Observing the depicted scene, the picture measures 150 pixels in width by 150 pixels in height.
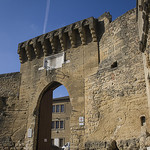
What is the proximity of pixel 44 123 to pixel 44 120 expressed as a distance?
5.7 inches

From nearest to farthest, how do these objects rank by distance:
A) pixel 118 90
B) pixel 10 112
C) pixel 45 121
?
1. pixel 118 90
2. pixel 45 121
3. pixel 10 112

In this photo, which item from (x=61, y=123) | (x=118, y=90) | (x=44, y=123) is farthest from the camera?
(x=61, y=123)

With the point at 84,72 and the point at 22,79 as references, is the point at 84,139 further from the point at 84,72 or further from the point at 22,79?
the point at 22,79

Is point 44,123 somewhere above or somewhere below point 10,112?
below

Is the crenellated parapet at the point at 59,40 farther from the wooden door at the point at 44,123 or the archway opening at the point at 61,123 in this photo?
the archway opening at the point at 61,123

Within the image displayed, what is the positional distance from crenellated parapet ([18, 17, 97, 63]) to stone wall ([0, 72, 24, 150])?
129cm

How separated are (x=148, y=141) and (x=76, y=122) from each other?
357 cm

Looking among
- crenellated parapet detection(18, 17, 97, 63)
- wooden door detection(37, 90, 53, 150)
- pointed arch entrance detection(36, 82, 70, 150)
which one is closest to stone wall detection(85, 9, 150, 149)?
crenellated parapet detection(18, 17, 97, 63)

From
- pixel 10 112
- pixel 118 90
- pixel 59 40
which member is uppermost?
pixel 59 40

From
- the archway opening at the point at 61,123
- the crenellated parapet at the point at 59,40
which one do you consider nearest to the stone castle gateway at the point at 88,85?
the crenellated parapet at the point at 59,40

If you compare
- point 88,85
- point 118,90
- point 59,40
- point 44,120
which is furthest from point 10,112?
point 118,90

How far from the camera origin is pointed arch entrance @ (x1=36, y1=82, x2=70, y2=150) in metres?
9.80

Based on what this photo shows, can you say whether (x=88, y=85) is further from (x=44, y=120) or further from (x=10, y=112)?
(x=10, y=112)

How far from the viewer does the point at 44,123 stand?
33.6 ft
